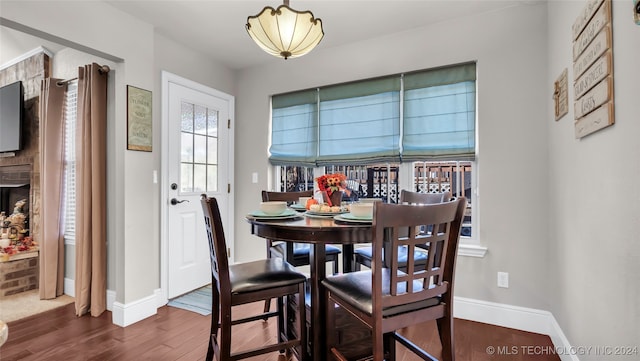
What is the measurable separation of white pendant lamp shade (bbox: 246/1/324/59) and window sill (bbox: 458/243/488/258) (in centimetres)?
188

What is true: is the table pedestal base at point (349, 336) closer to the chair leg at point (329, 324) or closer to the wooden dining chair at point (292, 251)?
the chair leg at point (329, 324)

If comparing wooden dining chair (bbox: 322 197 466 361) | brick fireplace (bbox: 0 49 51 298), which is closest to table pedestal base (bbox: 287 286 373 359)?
wooden dining chair (bbox: 322 197 466 361)

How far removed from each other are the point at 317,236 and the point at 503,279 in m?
1.81

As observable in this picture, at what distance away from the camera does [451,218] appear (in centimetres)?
129

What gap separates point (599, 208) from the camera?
1.40 meters

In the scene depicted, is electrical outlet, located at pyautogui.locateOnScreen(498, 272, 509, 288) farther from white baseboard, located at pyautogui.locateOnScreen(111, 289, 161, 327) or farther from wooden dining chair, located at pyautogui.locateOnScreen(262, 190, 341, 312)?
white baseboard, located at pyautogui.locateOnScreen(111, 289, 161, 327)

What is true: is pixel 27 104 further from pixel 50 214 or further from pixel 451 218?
pixel 451 218

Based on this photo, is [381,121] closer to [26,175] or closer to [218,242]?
[218,242]

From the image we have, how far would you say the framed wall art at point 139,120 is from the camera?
2.49 metres

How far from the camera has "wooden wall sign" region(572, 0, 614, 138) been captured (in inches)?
49.9

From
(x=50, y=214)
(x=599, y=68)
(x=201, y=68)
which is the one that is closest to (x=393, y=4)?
(x=599, y=68)

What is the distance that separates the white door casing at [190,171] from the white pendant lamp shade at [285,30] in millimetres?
1535

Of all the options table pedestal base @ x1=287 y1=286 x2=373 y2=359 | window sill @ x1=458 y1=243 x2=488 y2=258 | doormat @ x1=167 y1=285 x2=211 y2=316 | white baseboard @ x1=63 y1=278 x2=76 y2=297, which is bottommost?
doormat @ x1=167 y1=285 x2=211 y2=316

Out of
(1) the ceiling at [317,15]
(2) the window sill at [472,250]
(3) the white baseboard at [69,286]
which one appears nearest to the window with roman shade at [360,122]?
(1) the ceiling at [317,15]
